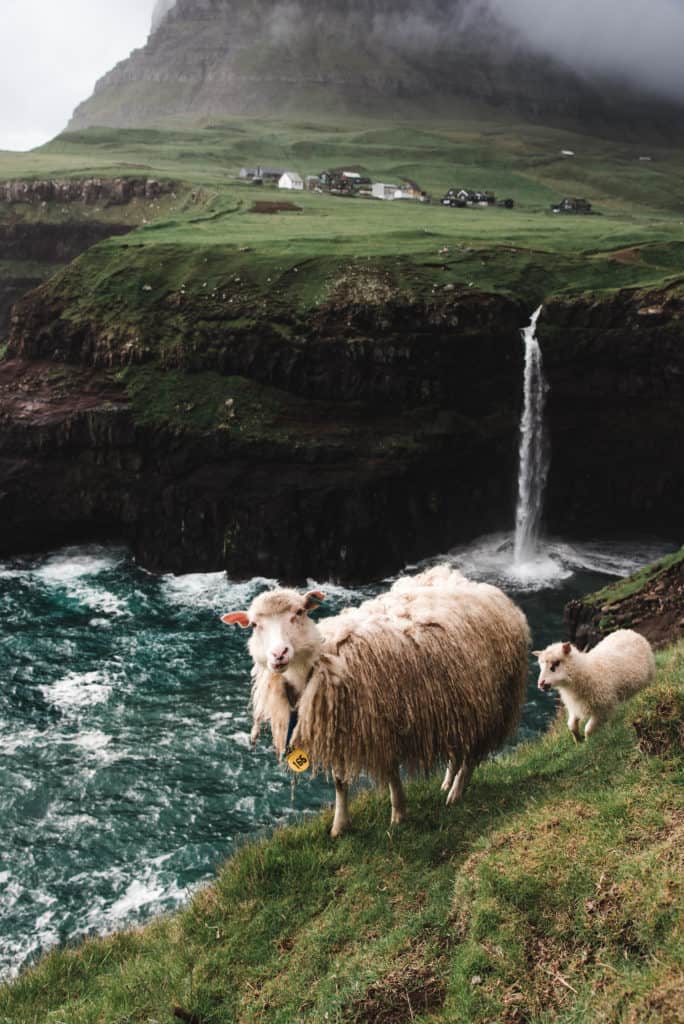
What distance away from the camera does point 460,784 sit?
10.2 m

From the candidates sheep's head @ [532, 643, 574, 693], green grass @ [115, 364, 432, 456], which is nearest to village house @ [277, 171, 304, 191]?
green grass @ [115, 364, 432, 456]

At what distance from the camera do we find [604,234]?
53.3 m

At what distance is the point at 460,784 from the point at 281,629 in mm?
3473

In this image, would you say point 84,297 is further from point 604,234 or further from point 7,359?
point 604,234

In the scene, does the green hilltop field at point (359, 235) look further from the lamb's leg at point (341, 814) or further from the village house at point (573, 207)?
the lamb's leg at point (341, 814)

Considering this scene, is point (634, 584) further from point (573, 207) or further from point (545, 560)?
point (573, 207)

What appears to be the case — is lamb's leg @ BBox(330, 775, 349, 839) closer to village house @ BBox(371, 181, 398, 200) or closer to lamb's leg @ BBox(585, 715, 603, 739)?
lamb's leg @ BBox(585, 715, 603, 739)

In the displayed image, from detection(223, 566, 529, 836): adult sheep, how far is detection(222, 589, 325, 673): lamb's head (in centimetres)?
1

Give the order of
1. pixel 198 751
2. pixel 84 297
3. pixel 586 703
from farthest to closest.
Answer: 1. pixel 84 297
2. pixel 198 751
3. pixel 586 703

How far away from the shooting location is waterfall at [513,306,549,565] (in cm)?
3819

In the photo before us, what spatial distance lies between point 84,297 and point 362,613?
1468 inches

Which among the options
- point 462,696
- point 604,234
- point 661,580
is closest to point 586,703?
point 462,696

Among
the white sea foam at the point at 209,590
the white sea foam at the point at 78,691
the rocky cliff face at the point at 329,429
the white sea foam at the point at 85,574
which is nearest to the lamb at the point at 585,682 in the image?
the white sea foam at the point at 78,691

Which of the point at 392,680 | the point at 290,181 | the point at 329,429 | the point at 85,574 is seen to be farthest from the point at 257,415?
the point at 290,181
